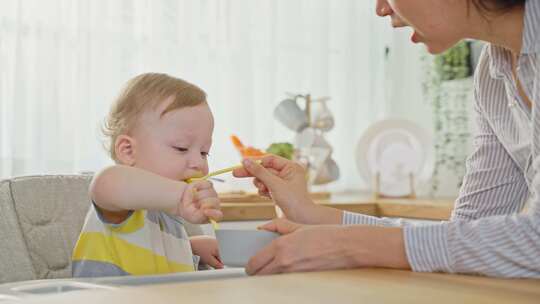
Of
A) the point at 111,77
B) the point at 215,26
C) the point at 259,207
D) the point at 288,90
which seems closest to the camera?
the point at 259,207

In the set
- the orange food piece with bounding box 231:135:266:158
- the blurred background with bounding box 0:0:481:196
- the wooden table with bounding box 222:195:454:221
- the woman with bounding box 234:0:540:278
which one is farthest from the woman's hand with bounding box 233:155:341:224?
the blurred background with bounding box 0:0:481:196

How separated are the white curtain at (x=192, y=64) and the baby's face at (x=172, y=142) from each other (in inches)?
57.1

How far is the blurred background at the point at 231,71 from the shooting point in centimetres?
289

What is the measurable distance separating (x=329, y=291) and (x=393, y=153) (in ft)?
9.06

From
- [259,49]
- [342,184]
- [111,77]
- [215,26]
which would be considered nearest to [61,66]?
[111,77]

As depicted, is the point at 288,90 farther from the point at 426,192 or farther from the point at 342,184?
the point at 426,192

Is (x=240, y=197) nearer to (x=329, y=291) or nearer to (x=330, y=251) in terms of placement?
(x=330, y=251)

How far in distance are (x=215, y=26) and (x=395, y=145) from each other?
38.7 inches

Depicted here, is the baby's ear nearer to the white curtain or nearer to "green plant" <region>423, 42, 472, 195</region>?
the white curtain

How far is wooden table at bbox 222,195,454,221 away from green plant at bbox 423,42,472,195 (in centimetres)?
45

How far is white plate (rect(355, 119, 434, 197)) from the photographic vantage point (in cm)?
359

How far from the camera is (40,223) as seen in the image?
5.49 ft

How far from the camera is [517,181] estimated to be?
1.59 metres

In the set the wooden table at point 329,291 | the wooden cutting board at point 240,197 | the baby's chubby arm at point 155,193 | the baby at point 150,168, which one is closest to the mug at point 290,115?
Answer: the wooden cutting board at point 240,197
